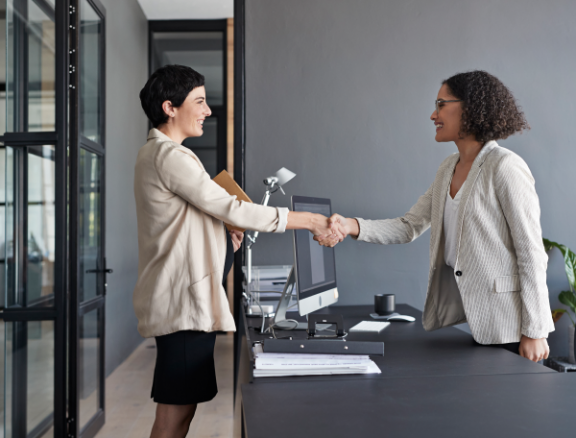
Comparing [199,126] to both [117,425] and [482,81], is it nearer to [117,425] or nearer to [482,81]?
[482,81]

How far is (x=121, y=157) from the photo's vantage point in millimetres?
4594

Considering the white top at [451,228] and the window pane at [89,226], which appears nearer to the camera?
the white top at [451,228]

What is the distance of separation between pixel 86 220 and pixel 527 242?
2359 mm

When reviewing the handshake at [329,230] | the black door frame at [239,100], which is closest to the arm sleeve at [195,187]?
the handshake at [329,230]

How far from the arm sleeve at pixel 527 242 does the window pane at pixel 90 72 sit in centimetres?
223

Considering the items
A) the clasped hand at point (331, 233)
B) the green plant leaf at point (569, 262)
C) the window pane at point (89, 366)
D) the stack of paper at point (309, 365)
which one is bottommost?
the window pane at point (89, 366)

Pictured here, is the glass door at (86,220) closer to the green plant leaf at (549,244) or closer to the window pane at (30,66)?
the window pane at (30,66)

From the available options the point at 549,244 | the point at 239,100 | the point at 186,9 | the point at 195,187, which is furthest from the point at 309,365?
the point at 186,9

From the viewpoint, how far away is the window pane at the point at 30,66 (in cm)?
247

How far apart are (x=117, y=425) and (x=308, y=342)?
231cm

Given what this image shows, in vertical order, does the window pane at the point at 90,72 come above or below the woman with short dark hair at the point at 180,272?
above

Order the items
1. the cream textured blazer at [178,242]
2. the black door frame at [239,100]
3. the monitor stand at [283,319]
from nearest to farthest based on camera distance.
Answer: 1. the cream textured blazer at [178,242]
2. the monitor stand at [283,319]
3. the black door frame at [239,100]

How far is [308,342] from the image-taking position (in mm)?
1320

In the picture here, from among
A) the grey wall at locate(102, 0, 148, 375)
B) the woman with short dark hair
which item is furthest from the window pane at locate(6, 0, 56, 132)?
the grey wall at locate(102, 0, 148, 375)
